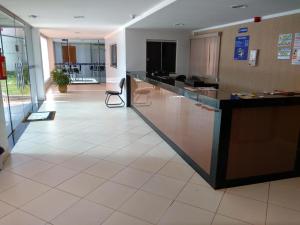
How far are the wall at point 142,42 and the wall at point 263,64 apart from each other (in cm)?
154

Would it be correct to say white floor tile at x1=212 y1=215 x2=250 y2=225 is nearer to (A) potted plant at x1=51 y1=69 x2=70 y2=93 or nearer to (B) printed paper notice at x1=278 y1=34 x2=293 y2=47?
(B) printed paper notice at x1=278 y1=34 x2=293 y2=47

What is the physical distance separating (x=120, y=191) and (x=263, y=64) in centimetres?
339

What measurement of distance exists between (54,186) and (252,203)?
6.54 feet

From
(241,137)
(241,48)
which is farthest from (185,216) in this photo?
(241,48)

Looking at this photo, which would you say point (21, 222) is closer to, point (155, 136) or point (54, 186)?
point (54, 186)

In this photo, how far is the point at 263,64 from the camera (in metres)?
4.36

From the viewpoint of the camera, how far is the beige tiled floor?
2113 mm

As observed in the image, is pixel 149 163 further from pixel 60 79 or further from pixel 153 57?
pixel 60 79

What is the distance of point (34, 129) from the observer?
4.62m

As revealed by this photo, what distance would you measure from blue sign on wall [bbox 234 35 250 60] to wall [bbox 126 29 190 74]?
2093 millimetres

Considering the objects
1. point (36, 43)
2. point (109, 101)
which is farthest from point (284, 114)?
point (36, 43)

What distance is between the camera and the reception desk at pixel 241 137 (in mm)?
2402

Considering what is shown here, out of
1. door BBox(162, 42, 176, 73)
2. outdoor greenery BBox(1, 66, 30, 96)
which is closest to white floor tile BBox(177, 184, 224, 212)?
Result: outdoor greenery BBox(1, 66, 30, 96)

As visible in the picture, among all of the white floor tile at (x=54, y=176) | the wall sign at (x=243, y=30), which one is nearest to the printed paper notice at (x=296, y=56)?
the wall sign at (x=243, y=30)
